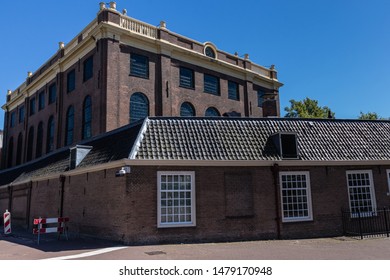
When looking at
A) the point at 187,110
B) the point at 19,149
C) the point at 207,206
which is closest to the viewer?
the point at 207,206

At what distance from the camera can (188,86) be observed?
27750 millimetres

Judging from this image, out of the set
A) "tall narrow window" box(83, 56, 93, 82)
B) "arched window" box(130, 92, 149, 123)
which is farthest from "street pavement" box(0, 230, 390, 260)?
"tall narrow window" box(83, 56, 93, 82)

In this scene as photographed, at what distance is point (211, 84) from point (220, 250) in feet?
68.6

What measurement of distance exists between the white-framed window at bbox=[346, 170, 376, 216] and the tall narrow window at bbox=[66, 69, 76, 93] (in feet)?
71.0

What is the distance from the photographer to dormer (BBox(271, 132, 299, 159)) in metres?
14.3

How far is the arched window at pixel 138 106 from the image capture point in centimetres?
2380

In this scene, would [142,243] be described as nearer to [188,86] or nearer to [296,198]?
[296,198]

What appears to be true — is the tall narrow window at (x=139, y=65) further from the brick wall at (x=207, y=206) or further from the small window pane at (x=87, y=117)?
the brick wall at (x=207, y=206)

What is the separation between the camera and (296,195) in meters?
14.1

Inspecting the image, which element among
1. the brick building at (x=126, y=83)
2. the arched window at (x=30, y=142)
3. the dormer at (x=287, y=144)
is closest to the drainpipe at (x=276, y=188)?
the dormer at (x=287, y=144)

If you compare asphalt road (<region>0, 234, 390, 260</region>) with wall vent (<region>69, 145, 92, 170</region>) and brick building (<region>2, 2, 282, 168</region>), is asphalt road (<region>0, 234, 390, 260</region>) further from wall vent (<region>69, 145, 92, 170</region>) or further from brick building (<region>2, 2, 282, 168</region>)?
brick building (<region>2, 2, 282, 168</region>)

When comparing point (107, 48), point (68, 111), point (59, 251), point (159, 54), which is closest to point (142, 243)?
point (59, 251)

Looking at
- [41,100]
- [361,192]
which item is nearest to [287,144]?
[361,192]

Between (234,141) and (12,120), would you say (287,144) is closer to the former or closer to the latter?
(234,141)
